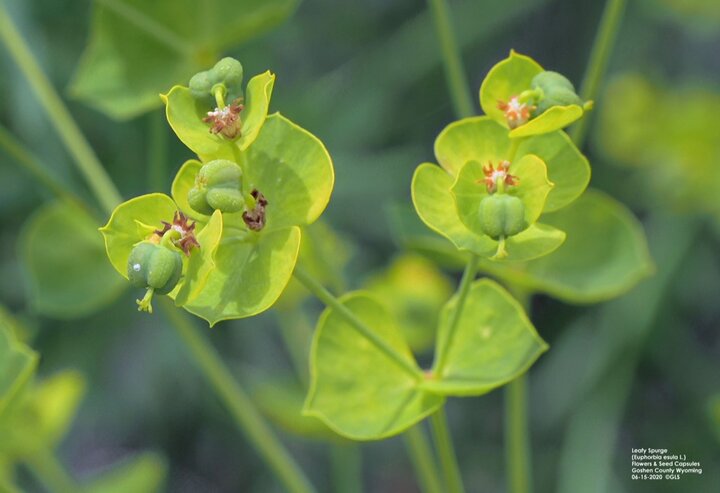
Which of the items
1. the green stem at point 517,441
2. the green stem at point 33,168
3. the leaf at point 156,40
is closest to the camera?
the green stem at point 517,441

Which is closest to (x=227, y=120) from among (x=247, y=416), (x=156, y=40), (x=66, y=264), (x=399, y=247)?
(x=247, y=416)

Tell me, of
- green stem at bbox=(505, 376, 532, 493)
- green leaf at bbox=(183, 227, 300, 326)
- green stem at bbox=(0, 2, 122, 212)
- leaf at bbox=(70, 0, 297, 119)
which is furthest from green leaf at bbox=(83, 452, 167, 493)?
green leaf at bbox=(183, 227, 300, 326)

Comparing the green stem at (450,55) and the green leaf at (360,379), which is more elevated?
the green stem at (450,55)

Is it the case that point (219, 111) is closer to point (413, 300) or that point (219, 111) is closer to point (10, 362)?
point (10, 362)

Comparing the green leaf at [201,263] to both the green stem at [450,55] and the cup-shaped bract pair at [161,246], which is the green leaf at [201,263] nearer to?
the cup-shaped bract pair at [161,246]

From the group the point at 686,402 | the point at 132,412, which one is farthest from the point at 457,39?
the point at 132,412

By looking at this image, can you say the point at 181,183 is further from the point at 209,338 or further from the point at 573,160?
the point at 209,338

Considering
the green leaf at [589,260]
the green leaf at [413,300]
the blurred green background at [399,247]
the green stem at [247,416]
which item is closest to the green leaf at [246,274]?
the green stem at [247,416]
